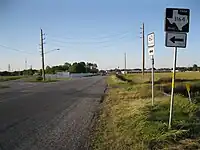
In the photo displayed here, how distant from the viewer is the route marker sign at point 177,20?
7.72 meters

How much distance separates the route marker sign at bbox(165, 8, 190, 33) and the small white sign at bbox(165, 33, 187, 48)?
0.11 m

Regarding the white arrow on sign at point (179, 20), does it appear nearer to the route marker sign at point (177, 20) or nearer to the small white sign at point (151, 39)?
the route marker sign at point (177, 20)

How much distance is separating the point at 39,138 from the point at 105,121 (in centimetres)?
308

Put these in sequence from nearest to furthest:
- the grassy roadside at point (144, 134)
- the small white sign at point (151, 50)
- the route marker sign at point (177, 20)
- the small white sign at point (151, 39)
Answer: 1. the grassy roadside at point (144, 134)
2. the route marker sign at point (177, 20)
3. the small white sign at point (151, 39)
4. the small white sign at point (151, 50)

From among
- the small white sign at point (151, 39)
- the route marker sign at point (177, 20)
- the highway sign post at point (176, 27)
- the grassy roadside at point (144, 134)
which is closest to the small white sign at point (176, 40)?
the highway sign post at point (176, 27)

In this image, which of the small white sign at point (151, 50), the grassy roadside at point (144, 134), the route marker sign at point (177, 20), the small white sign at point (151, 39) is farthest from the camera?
the small white sign at point (151, 50)

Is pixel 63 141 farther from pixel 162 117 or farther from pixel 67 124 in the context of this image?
pixel 162 117

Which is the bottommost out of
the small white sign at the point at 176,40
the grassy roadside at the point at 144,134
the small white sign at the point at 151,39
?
the grassy roadside at the point at 144,134

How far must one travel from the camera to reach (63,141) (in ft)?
23.3

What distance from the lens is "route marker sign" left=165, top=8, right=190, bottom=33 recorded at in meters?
7.72

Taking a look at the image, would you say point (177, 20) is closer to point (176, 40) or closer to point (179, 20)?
point (179, 20)

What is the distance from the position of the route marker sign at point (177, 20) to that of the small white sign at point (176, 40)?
4.4 inches

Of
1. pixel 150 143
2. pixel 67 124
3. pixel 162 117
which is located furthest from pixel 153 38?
pixel 150 143

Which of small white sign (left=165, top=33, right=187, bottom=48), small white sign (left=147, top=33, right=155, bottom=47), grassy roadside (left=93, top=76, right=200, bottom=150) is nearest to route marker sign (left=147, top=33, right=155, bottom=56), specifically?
small white sign (left=147, top=33, right=155, bottom=47)
